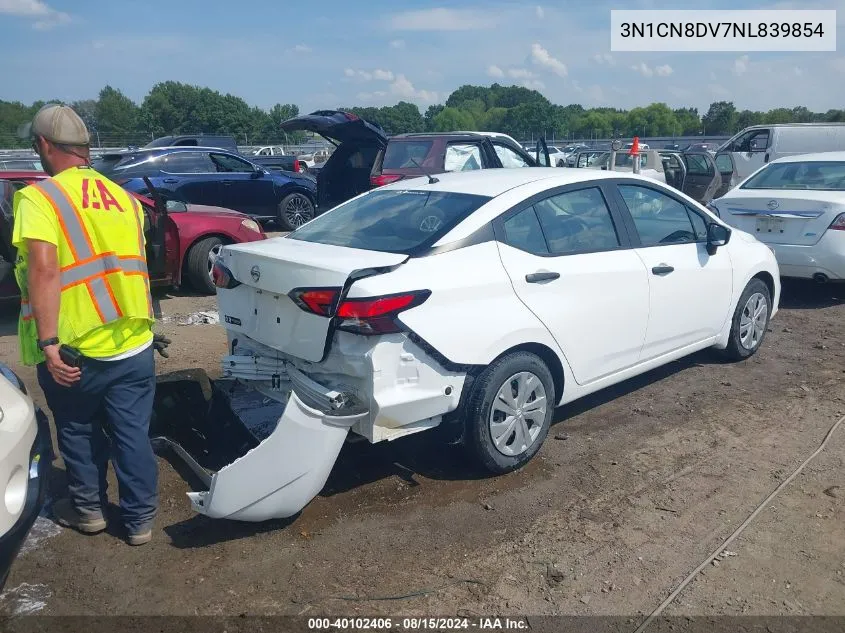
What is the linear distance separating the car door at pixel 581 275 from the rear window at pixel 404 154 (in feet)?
19.1

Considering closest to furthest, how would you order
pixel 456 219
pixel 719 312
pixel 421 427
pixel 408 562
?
pixel 408 562 → pixel 421 427 → pixel 456 219 → pixel 719 312

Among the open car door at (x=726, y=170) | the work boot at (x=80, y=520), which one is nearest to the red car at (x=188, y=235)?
the work boot at (x=80, y=520)

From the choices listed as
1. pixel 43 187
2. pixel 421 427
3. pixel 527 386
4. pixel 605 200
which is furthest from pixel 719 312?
pixel 43 187

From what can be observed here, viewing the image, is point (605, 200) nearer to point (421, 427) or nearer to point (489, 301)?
point (489, 301)

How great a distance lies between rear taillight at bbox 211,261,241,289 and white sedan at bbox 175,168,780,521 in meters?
0.01

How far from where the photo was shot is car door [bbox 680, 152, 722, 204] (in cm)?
1562

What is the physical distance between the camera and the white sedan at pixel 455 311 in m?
3.46

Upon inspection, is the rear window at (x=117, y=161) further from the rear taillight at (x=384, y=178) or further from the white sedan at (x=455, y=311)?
the white sedan at (x=455, y=311)

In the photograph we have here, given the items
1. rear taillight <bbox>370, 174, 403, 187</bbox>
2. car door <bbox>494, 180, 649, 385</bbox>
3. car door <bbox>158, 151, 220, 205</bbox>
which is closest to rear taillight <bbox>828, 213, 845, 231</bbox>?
car door <bbox>494, 180, 649, 385</bbox>

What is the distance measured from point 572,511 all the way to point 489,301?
1153 mm

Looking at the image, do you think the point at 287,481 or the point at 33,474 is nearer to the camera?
the point at 33,474

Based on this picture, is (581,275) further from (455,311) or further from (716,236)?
(716,236)

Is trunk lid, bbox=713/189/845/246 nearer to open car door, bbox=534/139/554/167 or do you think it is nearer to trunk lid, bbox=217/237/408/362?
open car door, bbox=534/139/554/167

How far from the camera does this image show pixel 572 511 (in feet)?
12.3
